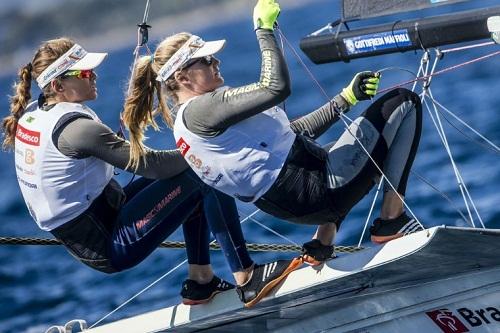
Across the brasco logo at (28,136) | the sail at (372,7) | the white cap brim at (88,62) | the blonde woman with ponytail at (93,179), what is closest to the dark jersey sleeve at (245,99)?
the blonde woman with ponytail at (93,179)

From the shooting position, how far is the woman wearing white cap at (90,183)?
4.41 m

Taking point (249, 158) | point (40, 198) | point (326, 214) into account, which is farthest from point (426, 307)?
point (40, 198)

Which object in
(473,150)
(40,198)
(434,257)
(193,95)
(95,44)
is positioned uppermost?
(193,95)

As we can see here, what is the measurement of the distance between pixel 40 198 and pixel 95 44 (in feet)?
63.0

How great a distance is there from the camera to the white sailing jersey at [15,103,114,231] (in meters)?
4.44

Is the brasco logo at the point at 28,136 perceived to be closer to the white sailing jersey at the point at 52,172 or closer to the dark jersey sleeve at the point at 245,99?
the white sailing jersey at the point at 52,172

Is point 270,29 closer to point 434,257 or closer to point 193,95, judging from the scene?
point 193,95

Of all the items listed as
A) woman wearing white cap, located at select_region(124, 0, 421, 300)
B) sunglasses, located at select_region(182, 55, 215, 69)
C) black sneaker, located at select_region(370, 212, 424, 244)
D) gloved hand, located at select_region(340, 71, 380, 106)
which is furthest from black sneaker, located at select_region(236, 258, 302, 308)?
sunglasses, located at select_region(182, 55, 215, 69)

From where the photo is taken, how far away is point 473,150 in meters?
9.13

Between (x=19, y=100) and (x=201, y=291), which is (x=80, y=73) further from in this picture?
(x=201, y=291)

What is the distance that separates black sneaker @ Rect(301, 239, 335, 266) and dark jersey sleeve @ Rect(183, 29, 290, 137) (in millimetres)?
483

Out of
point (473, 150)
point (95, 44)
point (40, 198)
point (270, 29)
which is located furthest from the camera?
point (95, 44)

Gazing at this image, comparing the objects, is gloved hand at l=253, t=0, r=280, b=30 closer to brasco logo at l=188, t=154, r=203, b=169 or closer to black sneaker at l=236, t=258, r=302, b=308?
brasco logo at l=188, t=154, r=203, b=169

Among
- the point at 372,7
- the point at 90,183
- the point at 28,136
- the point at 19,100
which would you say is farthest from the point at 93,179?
the point at 372,7
